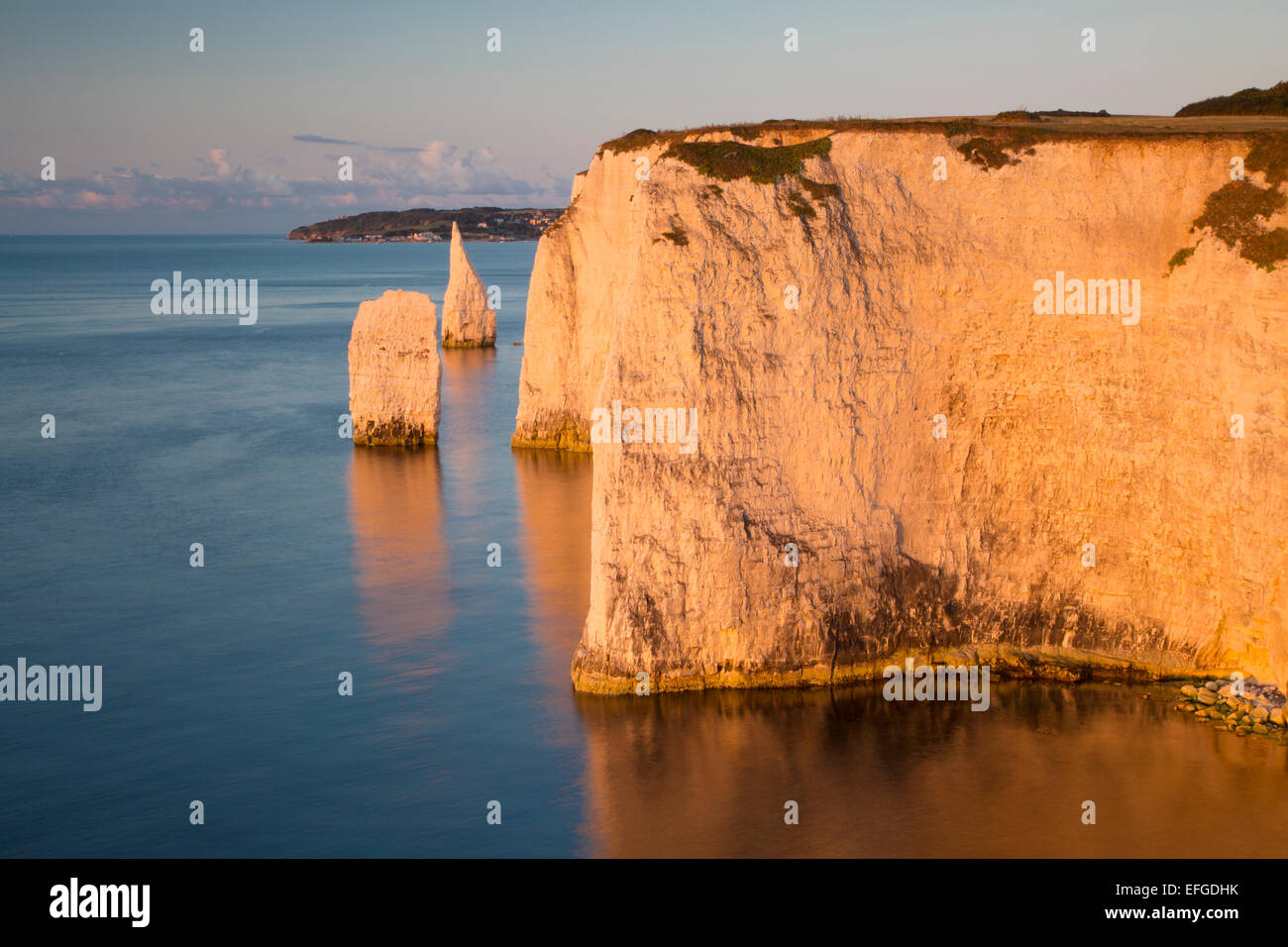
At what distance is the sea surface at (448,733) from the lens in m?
21.8

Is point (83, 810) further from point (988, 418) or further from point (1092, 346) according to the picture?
point (1092, 346)

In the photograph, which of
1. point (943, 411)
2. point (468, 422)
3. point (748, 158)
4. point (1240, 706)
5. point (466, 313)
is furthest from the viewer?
point (466, 313)

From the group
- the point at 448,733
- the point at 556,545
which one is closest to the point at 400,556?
the point at 556,545

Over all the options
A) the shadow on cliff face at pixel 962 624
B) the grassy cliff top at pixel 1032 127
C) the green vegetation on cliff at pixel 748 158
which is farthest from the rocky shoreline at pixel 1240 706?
the green vegetation on cliff at pixel 748 158

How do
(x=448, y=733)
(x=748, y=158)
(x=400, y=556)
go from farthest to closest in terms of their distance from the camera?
(x=400, y=556) < (x=748, y=158) < (x=448, y=733)

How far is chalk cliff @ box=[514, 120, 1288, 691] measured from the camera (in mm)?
27031

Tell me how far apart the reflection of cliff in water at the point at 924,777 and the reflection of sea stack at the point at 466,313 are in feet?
242

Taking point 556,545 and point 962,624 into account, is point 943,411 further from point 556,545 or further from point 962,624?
point 556,545

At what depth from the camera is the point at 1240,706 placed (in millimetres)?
25797

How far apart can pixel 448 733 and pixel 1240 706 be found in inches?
692

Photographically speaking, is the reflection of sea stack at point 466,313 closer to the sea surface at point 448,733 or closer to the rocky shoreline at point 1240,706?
the sea surface at point 448,733

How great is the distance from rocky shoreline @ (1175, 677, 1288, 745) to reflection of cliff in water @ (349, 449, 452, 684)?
18.2 m

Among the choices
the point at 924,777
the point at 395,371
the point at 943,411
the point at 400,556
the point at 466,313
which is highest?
the point at 466,313
